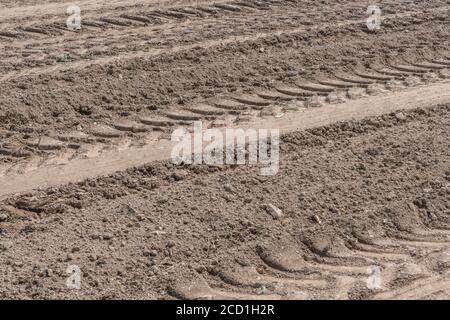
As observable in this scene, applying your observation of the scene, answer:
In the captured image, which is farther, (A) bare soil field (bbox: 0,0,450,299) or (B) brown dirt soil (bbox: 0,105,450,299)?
(A) bare soil field (bbox: 0,0,450,299)

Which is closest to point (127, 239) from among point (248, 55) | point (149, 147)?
point (149, 147)

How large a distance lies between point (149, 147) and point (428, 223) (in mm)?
2890

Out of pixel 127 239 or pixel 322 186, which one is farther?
pixel 322 186

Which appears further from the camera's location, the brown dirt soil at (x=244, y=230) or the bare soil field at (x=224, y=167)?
the bare soil field at (x=224, y=167)

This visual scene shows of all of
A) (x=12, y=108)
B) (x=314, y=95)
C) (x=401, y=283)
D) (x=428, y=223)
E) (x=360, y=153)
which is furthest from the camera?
(x=314, y=95)

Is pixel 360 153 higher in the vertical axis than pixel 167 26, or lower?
lower

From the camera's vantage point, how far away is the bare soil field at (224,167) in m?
5.58

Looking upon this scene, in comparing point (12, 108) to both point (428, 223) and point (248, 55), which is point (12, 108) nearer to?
point (248, 55)

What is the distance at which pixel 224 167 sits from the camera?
684 centimetres

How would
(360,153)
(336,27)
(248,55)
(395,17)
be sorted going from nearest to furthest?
(360,153)
(248,55)
(336,27)
(395,17)

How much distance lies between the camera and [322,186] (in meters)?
6.54

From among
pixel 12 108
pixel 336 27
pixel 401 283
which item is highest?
pixel 336 27

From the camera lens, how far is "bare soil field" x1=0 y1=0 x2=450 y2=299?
5578mm

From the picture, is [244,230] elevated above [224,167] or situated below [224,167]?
below
